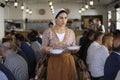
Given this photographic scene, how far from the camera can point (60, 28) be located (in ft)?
11.4

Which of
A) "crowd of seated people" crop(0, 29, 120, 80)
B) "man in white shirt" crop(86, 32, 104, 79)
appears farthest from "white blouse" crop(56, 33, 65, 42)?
"man in white shirt" crop(86, 32, 104, 79)

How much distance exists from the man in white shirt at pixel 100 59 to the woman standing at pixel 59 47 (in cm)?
72

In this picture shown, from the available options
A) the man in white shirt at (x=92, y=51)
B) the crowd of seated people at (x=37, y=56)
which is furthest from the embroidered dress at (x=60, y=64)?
the man in white shirt at (x=92, y=51)

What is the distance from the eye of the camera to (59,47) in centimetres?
345

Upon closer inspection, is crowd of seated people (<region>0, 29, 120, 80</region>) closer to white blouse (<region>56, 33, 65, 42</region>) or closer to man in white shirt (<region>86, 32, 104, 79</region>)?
man in white shirt (<region>86, 32, 104, 79</region>)

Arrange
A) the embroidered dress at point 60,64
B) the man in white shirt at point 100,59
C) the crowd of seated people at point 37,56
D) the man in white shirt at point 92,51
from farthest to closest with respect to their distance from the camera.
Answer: the man in white shirt at point 92,51 → the man in white shirt at point 100,59 → the embroidered dress at point 60,64 → the crowd of seated people at point 37,56

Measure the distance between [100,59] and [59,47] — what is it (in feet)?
2.81

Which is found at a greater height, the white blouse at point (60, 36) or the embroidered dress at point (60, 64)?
the white blouse at point (60, 36)

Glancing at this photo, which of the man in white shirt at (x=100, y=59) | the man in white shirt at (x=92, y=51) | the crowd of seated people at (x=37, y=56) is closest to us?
the crowd of seated people at (x=37, y=56)

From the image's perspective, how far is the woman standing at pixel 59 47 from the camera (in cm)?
338

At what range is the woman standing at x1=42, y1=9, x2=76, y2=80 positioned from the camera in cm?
338

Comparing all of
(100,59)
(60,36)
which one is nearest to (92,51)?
(100,59)

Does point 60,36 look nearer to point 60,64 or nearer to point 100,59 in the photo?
point 60,64

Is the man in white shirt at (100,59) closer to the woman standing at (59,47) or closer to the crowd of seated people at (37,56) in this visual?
the crowd of seated people at (37,56)
